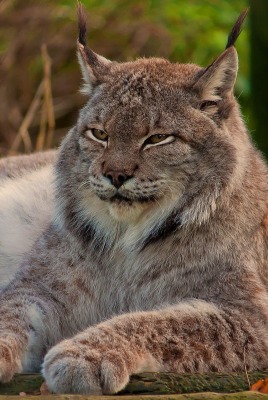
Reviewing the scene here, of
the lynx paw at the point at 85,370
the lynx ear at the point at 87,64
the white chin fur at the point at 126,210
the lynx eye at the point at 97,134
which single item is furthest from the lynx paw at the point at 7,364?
the lynx ear at the point at 87,64

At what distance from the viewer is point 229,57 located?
4.71m

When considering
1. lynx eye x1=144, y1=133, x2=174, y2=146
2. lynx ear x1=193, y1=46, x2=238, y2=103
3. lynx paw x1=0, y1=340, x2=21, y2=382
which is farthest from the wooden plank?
lynx ear x1=193, y1=46, x2=238, y2=103

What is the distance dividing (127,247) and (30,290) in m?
0.57

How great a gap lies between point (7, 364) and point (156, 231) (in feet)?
3.54

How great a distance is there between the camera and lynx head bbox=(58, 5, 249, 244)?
456cm

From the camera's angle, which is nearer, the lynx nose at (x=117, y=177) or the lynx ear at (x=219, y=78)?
the lynx nose at (x=117, y=177)

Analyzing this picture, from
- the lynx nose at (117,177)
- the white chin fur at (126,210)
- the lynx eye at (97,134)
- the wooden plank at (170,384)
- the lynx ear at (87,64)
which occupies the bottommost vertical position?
the wooden plank at (170,384)

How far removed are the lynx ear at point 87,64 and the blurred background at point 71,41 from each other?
4.43m

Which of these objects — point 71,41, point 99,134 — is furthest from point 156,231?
point 71,41

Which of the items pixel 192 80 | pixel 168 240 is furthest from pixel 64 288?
pixel 192 80

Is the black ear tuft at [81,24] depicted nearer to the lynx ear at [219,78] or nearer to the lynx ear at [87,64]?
the lynx ear at [87,64]

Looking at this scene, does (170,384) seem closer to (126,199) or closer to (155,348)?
(155,348)

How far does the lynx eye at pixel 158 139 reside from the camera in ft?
15.2

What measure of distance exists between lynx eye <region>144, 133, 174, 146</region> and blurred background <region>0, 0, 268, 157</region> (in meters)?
5.02
